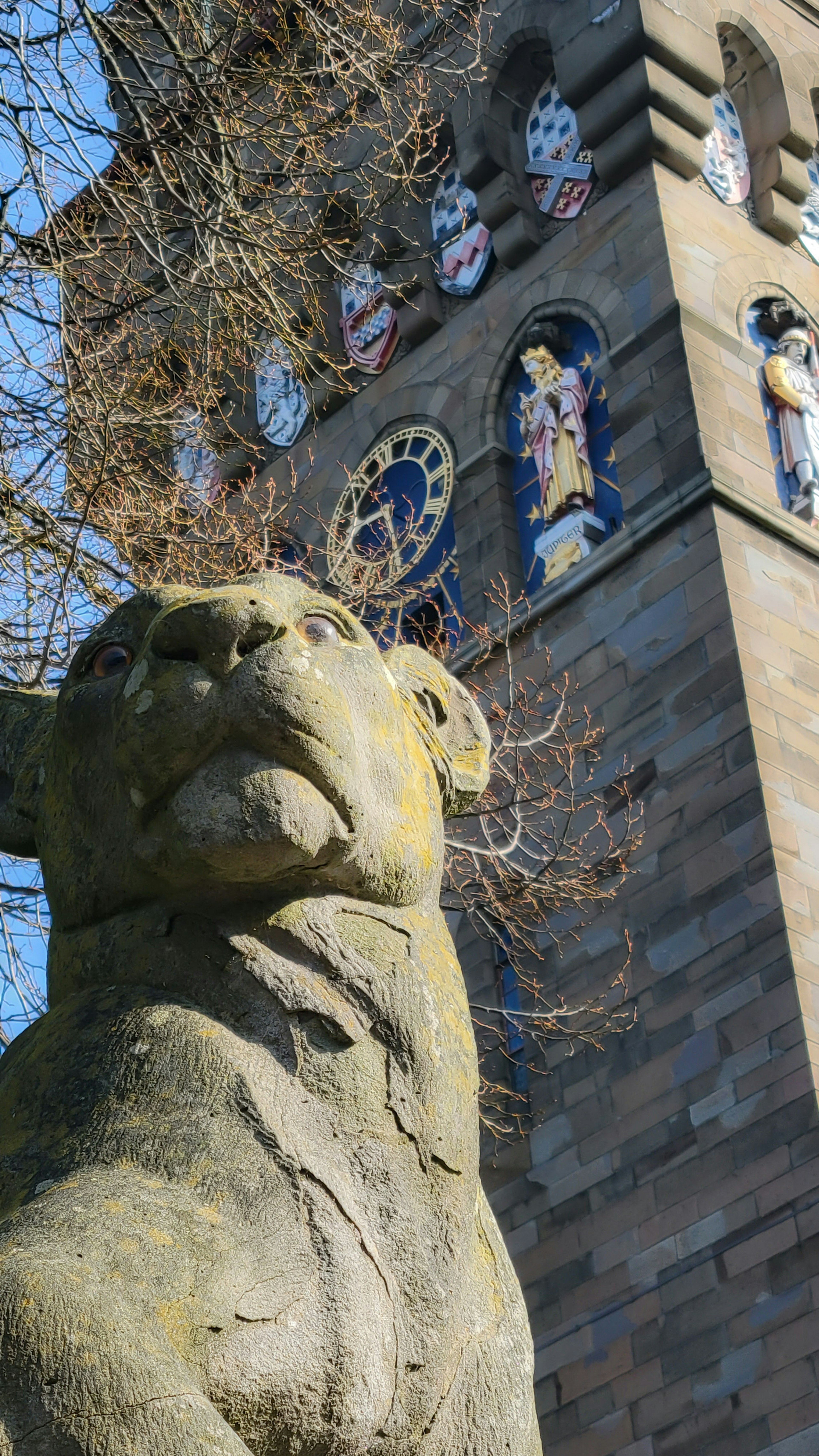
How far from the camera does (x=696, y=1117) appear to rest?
50.3ft

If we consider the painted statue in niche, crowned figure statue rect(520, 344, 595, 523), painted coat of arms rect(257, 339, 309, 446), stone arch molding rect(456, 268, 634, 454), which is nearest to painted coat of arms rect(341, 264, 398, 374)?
painted coat of arms rect(257, 339, 309, 446)

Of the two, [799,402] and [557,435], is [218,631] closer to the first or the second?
[557,435]

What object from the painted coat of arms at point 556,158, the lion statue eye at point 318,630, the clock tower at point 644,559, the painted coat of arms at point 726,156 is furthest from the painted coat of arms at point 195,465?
the lion statue eye at point 318,630

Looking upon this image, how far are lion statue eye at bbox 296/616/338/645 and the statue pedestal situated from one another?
50.9 ft

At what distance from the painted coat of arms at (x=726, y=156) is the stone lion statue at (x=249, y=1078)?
58.8 ft

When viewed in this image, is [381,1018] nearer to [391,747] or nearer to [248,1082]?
[248,1082]

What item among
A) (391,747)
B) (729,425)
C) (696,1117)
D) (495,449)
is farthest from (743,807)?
(391,747)

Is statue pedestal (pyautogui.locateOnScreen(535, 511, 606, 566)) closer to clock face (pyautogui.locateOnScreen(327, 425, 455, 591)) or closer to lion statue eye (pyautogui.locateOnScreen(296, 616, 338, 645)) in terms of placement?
clock face (pyautogui.locateOnScreen(327, 425, 455, 591))

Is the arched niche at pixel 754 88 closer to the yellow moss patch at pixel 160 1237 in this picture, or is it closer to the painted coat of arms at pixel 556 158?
the painted coat of arms at pixel 556 158

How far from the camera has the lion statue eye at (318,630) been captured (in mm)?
3266

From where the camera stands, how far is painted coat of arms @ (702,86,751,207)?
2044cm

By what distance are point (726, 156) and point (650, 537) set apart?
488cm

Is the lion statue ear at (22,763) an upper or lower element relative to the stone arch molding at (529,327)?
lower

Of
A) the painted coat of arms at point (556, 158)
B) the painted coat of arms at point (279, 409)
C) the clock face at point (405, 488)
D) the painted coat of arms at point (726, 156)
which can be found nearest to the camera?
the clock face at point (405, 488)
